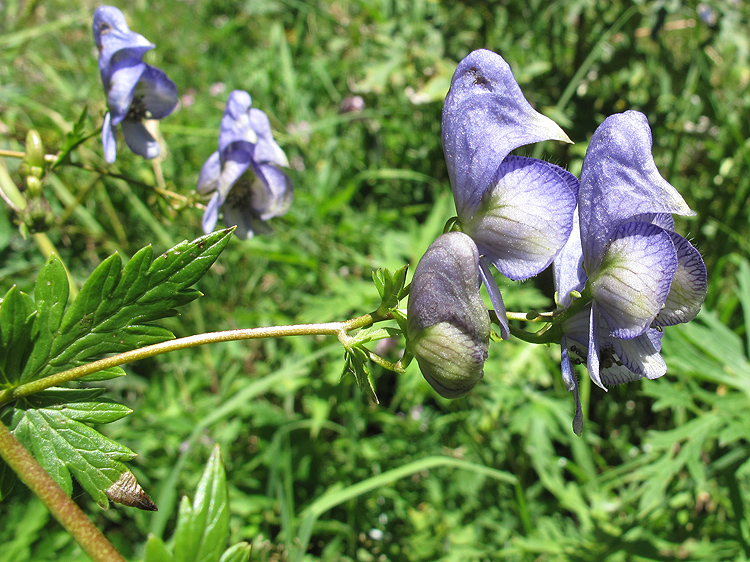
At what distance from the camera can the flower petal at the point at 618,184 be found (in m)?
0.65

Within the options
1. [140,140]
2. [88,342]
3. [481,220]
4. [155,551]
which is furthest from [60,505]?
[140,140]

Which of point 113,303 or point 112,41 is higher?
point 112,41

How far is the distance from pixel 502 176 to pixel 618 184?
0.43 ft

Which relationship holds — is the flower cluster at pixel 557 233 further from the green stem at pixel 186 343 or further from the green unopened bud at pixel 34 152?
the green unopened bud at pixel 34 152

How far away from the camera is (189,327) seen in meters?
2.32

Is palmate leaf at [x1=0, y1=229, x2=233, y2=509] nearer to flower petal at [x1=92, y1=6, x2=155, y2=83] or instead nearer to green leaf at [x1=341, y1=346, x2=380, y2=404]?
green leaf at [x1=341, y1=346, x2=380, y2=404]

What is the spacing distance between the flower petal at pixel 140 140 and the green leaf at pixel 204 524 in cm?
69

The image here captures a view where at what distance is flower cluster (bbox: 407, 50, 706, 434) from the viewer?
62cm

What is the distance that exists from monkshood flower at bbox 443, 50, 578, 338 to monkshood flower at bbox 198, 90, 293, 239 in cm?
52

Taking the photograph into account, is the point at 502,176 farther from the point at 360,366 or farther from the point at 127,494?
the point at 127,494

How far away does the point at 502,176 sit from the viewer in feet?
2.24

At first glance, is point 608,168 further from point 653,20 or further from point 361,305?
point 653,20

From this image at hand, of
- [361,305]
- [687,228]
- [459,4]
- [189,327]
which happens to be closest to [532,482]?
[361,305]

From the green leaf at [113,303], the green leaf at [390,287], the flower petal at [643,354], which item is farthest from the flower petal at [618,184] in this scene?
the green leaf at [113,303]
